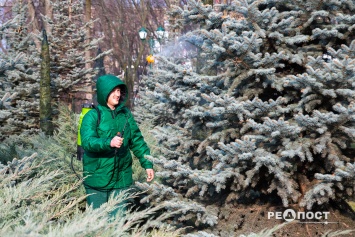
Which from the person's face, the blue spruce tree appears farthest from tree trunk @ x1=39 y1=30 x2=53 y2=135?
the person's face

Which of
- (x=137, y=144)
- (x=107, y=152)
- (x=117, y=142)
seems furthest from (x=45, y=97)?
(x=117, y=142)

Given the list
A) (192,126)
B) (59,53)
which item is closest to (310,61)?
(192,126)

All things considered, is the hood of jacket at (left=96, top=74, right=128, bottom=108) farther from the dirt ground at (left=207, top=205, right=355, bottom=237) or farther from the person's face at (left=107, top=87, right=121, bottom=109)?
the dirt ground at (left=207, top=205, right=355, bottom=237)

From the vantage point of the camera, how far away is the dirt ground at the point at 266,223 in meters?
3.65

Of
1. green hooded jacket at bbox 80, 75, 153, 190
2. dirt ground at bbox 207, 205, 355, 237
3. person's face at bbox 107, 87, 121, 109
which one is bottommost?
dirt ground at bbox 207, 205, 355, 237

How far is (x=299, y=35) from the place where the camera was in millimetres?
3768

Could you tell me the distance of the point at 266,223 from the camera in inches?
148

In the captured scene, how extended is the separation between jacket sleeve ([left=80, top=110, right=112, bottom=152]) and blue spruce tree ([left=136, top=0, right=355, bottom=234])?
0.60m

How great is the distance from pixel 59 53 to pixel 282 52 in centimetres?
1015

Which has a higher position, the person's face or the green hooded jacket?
the person's face

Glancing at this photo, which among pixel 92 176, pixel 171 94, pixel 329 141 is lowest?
pixel 92 176

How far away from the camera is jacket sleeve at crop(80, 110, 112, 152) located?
132 inches

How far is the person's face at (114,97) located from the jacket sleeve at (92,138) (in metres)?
0.15

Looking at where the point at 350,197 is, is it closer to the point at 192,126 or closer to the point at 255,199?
the point at 255,199
